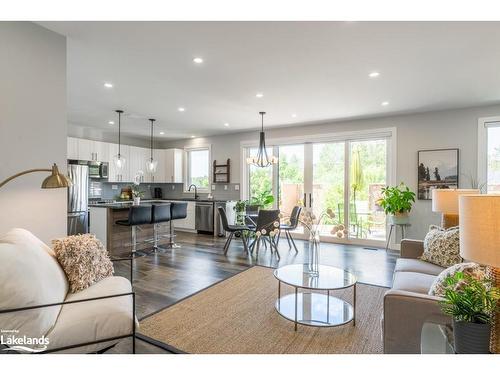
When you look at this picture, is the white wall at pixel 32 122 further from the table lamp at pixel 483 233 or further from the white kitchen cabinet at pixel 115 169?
the white kitchen cabinet at pixel 115 169

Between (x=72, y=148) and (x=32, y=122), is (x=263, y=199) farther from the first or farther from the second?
(x=32, y=122)

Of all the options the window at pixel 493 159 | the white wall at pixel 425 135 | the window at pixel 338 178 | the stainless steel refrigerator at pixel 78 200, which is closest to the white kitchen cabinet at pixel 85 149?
the stainless steel refrigerator at pixel 78 200

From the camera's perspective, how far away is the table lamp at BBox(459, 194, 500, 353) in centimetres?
100

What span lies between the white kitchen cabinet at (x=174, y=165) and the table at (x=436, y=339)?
7051 mm

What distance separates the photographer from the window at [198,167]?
761 centimetres

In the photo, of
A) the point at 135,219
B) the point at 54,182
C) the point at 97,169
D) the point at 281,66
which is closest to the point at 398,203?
the point at 281,66

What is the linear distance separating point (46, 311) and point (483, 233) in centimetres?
205

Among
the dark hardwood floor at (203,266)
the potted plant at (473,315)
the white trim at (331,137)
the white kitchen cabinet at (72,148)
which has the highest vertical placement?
the white trim at (331,137)

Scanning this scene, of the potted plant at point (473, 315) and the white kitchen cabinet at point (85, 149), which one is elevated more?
the white kitchen cabinet at point (85, 149)

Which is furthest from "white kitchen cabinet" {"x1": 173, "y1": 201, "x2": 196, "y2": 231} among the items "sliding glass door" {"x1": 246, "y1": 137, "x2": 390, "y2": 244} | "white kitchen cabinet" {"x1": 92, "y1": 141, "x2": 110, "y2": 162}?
"white kitchen cabinet" {"x1": 92, "y1": 141, "x2": 110, "y2": 162}

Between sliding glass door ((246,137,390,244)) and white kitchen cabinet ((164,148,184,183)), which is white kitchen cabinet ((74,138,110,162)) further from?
sliding glass door ((246,137,390,244))

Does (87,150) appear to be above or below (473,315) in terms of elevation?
above

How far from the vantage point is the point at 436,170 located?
4.80m

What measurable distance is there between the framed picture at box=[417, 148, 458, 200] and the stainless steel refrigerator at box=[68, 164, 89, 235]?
20.7ft
